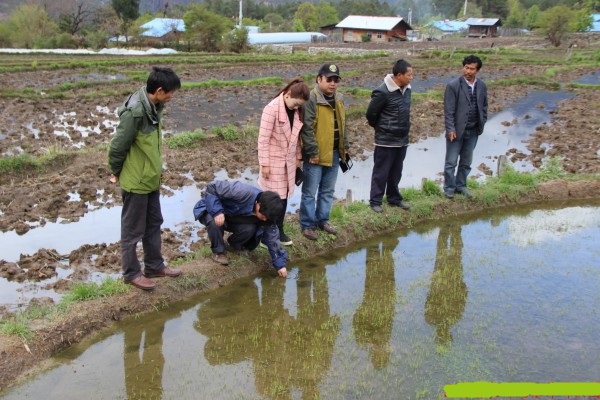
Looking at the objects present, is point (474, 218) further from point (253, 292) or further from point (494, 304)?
point (253, 292)

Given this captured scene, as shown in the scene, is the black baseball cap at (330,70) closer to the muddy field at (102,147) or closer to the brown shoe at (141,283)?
the muddy field at (102,147)

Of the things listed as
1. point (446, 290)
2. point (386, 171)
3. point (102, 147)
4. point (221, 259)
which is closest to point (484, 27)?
point (102, 147)

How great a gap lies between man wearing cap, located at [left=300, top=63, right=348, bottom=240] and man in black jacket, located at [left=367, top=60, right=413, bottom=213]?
74 centimetres

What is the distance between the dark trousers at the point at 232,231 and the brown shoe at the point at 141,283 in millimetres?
776

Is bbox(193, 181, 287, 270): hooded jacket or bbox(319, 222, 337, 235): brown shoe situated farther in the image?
bbox(319, 222, 337, 235): brown shoe

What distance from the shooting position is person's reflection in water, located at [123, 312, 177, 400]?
370cm

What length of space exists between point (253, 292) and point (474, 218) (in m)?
3.80

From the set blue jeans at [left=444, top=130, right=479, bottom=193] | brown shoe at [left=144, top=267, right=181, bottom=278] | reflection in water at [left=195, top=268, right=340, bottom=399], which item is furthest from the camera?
blue jeans at [left=444, top=130, right=479, bottom=193]

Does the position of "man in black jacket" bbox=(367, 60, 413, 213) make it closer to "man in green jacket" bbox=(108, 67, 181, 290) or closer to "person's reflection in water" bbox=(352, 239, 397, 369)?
"person's reflection in water" bbox=(352, 239, 397, 369)

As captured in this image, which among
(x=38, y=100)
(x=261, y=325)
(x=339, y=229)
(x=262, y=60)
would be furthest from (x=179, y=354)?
(x=262, y=60)

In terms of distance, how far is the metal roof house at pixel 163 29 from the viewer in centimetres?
4400

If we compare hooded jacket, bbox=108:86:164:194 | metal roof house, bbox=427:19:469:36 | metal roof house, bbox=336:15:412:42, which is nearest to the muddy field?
hooded jacket, bbox=108:86:164:194

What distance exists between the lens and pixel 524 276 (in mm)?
5602

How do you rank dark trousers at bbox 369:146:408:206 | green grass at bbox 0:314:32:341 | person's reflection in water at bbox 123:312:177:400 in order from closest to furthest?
person's reflection in water at bbox 123:312:177:400, green grass at bbox 0:314:32:341, dark trousers at bbox 369:146:408:206
